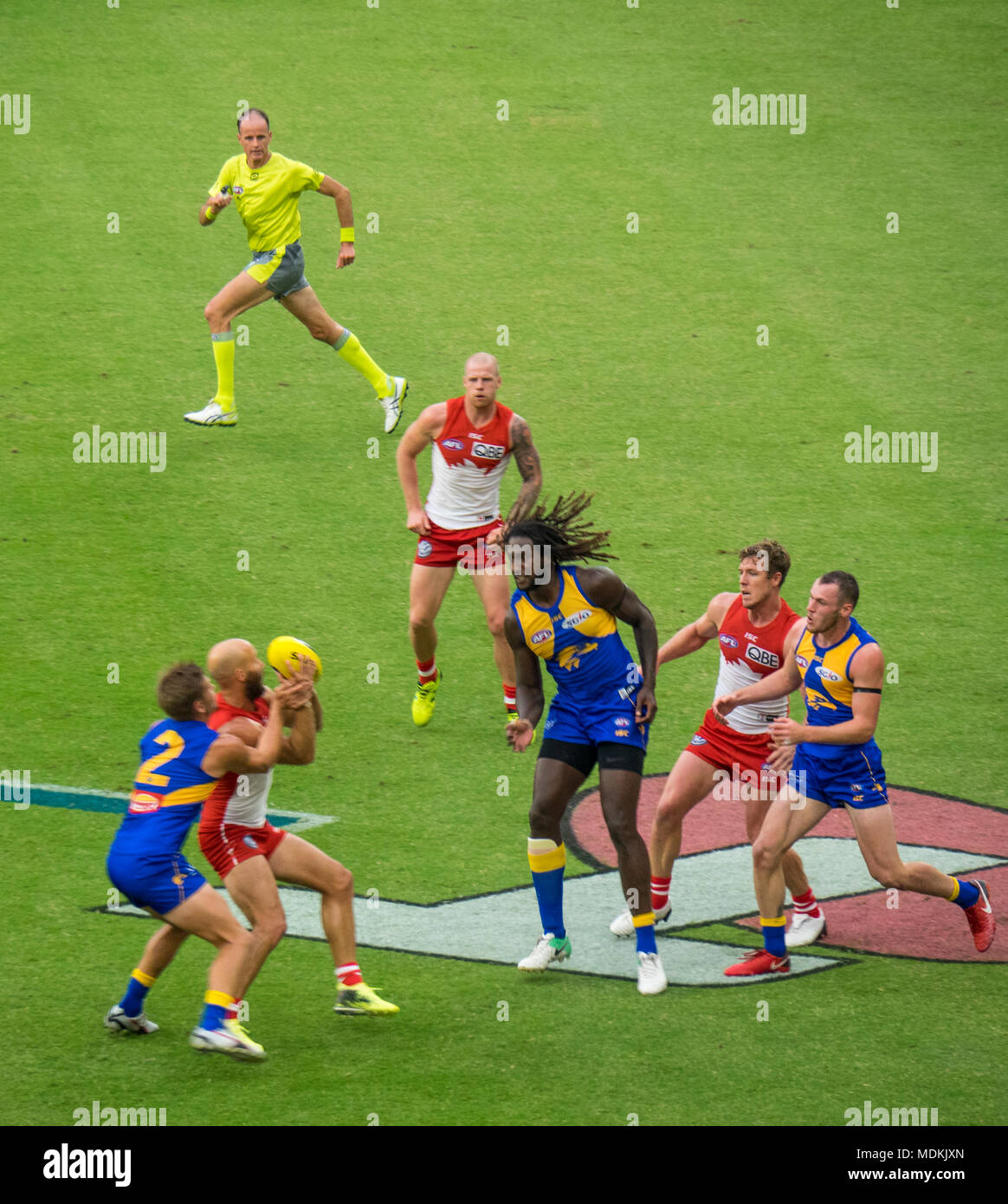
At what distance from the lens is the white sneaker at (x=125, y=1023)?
300 inches

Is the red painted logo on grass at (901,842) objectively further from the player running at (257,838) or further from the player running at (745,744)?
the player running at (257,838)

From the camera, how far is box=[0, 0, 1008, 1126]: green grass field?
303 inches

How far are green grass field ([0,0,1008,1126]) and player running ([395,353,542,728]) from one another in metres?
1.19

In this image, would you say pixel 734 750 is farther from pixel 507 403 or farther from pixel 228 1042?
pixel 507 403

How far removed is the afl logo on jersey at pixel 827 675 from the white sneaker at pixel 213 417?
29.9 ft

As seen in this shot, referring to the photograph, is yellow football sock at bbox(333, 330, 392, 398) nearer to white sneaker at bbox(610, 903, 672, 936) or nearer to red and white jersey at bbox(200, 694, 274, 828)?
white sneaker at bbox(610, 903, 672, 936)

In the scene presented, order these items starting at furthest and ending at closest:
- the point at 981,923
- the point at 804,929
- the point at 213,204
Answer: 1. the point at 213,204
2. the point at 804,929
3. the point at 981,923

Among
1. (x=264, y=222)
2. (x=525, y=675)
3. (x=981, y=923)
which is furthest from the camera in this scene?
(x=264, y=222)

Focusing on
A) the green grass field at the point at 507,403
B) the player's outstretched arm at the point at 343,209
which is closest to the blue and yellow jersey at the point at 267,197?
the player's outstretched arm at the point at 343,209

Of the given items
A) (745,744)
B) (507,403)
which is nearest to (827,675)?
(745,744)

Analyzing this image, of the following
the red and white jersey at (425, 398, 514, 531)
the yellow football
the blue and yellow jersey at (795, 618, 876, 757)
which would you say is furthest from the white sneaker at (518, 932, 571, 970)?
the red and white jersey at (425, 398, 514, 531)

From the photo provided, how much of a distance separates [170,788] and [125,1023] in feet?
4.09

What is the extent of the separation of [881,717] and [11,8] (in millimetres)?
18908

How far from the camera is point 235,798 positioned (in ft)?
24.7
